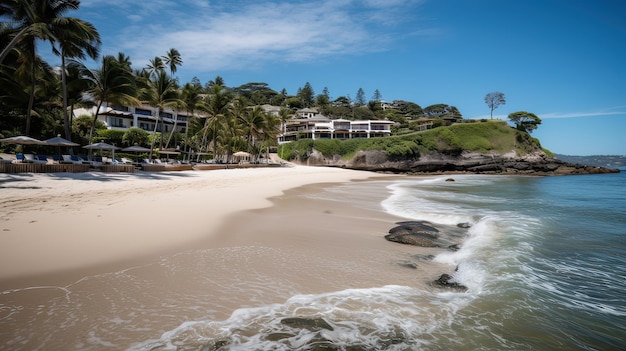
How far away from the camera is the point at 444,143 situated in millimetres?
57469

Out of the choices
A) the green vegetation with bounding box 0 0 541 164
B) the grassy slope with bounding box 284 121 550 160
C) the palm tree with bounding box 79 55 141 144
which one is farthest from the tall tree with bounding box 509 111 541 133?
the palm tree with bounding box 79 55 141 144

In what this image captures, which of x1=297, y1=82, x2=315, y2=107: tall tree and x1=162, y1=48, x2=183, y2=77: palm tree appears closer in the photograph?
x1=162, y1=48, x2=183, y2=77: palm tree

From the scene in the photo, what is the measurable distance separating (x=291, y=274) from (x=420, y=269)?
2.42 metres

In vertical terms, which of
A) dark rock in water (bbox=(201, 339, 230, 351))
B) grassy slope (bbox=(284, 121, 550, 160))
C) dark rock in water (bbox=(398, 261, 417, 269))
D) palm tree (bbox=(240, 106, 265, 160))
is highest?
palm tree (bbox=(240, 106, 265, 160))

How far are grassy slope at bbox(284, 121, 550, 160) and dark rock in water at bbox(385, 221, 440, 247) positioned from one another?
162ft

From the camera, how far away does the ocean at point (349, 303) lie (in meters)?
3.28

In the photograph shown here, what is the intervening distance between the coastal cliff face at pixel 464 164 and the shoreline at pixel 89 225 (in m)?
46.7

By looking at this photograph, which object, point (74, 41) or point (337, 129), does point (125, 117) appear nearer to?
Result: point (74, 41)

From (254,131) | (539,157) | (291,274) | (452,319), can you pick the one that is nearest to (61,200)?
(291,274)

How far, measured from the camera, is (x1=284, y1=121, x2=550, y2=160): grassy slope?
56.8 metres

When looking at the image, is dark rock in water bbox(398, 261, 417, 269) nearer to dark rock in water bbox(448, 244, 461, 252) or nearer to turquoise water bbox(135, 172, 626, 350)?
turquoise water bbox(135, 172, 626, 350)

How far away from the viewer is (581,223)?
1079 cm

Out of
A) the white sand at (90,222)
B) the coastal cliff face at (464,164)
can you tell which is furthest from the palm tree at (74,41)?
the coastal cliff face at (464,164)

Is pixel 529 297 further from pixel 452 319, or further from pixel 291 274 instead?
pixel 291 274
